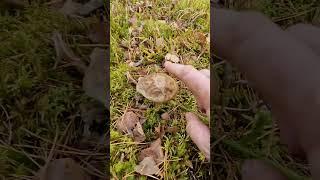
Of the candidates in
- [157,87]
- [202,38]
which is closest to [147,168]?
A: [157,87]

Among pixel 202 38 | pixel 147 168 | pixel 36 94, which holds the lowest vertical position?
pixel 147 168

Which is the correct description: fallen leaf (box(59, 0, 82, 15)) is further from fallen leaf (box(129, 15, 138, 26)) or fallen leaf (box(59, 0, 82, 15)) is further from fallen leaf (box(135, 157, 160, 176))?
fallen leaf (box(135, 157, 160, 176))

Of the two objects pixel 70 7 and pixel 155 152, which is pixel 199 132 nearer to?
pixel 155 152

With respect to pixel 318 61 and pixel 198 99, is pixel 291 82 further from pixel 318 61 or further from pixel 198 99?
pixel 198 99

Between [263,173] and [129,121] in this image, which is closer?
[263,173]

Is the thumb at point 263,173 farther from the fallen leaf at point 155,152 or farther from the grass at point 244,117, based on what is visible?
the fallen leaf at point 155,152

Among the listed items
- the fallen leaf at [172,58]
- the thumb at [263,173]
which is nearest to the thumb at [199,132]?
the fallen leaf at [172,58]
